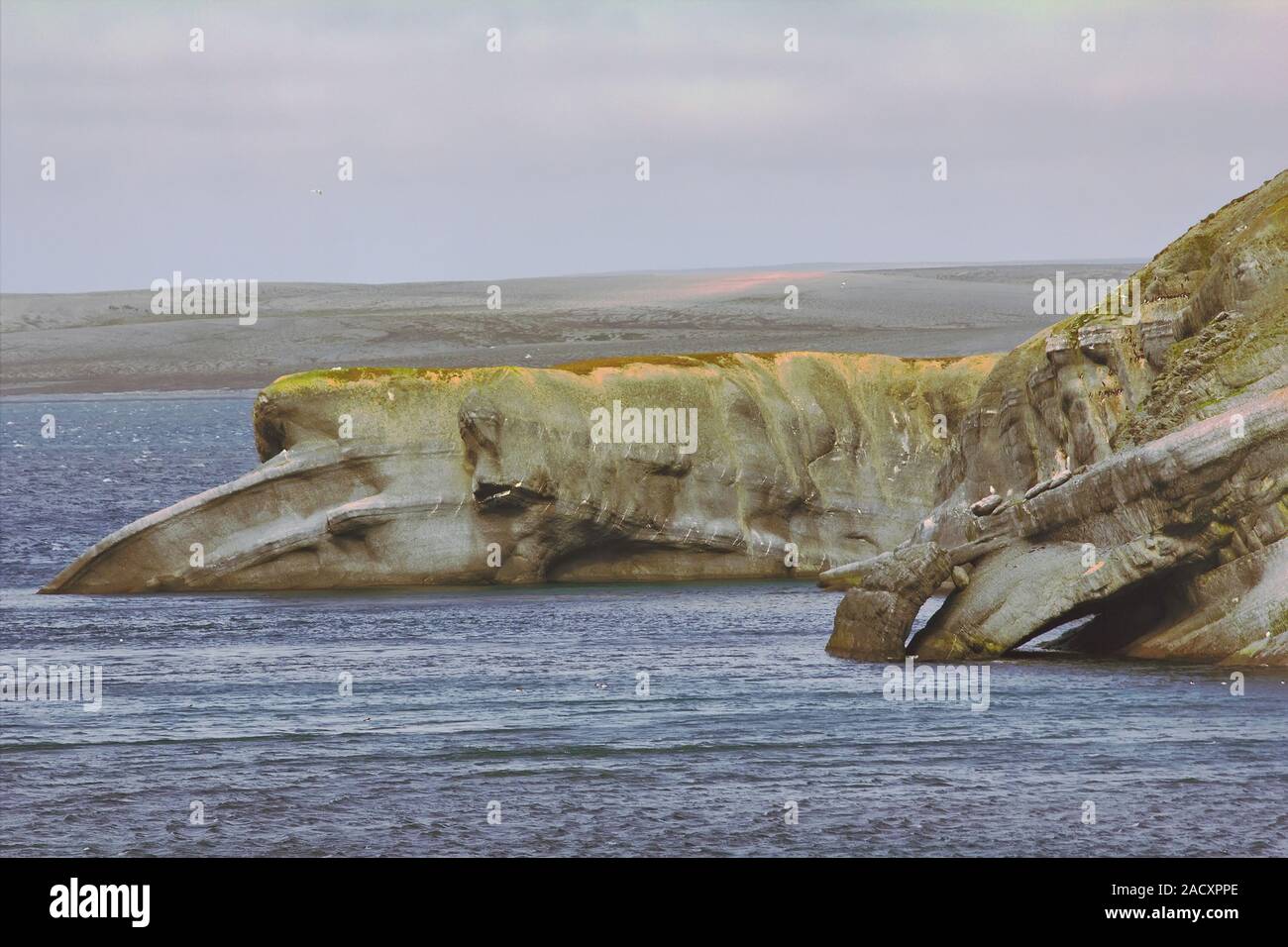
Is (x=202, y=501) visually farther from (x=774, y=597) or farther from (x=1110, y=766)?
(x=1110, y=766)

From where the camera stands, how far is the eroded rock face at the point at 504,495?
57.2 m

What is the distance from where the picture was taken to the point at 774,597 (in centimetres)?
5484

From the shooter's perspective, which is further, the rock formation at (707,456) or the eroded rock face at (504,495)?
the eroded rock face at (504,495)

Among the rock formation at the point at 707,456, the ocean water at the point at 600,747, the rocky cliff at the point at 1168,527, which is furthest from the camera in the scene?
the rock formation at the point at 707,456

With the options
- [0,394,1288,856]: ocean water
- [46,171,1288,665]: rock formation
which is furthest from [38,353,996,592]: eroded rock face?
[0,394,1288,856]: ocean water

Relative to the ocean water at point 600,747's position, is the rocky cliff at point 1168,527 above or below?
above

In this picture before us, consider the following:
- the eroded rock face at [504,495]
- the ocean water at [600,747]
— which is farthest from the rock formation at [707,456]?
the ocean water at [600,747]

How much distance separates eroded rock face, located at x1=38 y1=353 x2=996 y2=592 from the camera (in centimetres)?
5725

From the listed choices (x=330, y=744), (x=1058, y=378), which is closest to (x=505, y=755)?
(x=330, y=744)

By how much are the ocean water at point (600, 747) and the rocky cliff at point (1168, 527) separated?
3.53 ft

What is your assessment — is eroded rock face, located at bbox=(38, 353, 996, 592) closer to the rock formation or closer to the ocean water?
the rock formation

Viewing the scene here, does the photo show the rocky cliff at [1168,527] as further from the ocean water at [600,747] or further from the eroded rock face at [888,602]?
the ocean water at [600,747]

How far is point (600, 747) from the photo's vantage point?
1344 inches
